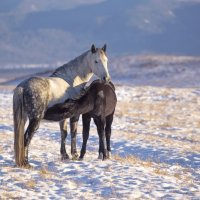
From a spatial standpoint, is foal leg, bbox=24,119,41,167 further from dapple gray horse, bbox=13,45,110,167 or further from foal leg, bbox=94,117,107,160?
foal leg, bbox=94,117,107,160

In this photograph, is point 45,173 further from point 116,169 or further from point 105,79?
point 105,79

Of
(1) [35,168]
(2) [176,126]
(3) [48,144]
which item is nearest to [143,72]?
(2) [176,126]

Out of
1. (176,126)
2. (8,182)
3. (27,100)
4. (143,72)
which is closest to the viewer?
(8,182)

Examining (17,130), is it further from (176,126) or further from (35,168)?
(176,126)

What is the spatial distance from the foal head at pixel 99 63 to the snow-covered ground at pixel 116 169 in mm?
1874

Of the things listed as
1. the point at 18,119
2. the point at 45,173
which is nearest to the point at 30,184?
the point at 45,173

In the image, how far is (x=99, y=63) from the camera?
13.0 metres

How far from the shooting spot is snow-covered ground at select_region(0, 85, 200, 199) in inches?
412

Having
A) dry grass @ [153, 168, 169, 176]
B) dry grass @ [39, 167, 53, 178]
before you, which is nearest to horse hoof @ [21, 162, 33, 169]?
dry grass @ [39, 167, 53, 178]

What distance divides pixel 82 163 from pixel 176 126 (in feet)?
43.9

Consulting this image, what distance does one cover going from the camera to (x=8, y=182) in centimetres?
1094

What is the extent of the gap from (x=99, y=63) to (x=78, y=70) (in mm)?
591

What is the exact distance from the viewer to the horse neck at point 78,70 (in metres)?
13.3

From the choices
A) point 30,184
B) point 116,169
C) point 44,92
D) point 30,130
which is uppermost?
point 44,92
